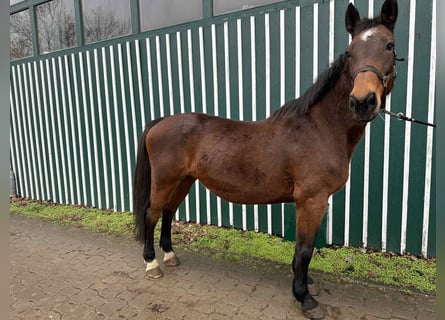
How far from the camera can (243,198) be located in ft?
8.68

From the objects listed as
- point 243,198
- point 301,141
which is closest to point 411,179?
point 301,141

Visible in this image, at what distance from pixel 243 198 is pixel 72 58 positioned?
4.63m

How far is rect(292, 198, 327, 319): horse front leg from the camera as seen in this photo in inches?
90.4

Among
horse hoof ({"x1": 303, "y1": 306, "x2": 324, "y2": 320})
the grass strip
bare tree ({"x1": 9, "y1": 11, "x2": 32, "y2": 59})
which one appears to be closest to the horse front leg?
horse hoof ({"x1": 303, "y1": 306, "x2": 324, "y2": 320})

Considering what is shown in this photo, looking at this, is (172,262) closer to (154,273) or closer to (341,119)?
(154,273)

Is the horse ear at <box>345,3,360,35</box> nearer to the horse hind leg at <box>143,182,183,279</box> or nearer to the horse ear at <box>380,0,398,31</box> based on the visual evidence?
the horse ear at <box>380,0,398,31</box>

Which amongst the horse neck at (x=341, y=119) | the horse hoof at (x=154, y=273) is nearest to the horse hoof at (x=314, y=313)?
the horse neck at (x=341, y=119)

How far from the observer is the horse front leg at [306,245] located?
7.53ft

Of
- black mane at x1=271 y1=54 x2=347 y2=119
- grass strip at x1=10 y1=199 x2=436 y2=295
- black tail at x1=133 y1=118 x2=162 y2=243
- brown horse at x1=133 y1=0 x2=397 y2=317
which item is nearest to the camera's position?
brown horse at x1=133 y1=0 x2=397 y2=317

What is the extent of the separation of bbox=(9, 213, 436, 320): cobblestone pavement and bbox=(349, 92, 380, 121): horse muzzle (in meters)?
1.58

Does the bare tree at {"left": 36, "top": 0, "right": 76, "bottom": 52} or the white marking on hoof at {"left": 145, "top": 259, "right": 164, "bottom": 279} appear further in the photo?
the bare tree at {"left": 36, "top": 0, "right": 76, "bottom": 52}

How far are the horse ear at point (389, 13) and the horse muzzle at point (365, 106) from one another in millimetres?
597

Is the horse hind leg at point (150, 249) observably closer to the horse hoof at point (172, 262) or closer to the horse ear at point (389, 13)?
the horse hoof at point (172, 262)

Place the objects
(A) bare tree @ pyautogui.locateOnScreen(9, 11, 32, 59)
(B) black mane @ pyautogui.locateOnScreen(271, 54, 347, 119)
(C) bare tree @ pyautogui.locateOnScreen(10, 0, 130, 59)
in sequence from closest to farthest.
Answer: (B) black mane @ pyautogui.locateOnScreen(271, 54, 347, 119) < (C) bare tree @ pyautogui.locateOnScreen(10, 0, 130, 59) < (A) bare tree @ pyautogui.locateOnScreen(9, 11, 32, 59)
